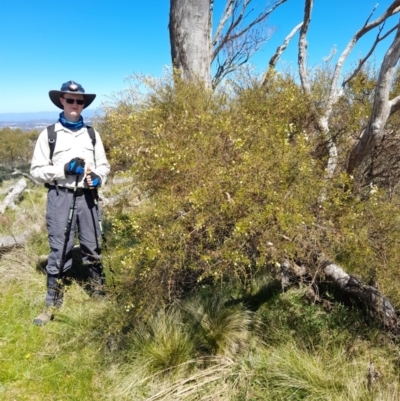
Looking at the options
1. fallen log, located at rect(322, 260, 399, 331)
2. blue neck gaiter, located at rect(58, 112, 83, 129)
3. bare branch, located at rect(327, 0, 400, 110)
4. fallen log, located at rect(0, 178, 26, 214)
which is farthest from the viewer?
fallen log, located at rect(0, 178, 26, 214)

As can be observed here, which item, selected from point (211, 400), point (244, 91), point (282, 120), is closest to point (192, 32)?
point (244, 91)

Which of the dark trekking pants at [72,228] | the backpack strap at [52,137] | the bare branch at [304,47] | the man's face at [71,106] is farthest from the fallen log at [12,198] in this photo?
the bare branch at [304,47]

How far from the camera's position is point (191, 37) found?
12.4 ft

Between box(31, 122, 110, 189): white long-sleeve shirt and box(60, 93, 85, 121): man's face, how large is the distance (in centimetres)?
14

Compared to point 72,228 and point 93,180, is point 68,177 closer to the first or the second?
point 93,180

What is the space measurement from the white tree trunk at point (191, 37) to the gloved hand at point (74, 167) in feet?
5.15

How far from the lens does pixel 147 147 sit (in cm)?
292

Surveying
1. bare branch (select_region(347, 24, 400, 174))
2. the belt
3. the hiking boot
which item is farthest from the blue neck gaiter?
bare branch (select_region(347, 24, 400, 174))

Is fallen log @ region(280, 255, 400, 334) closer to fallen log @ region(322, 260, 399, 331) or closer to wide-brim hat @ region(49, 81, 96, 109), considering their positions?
fallen log @ region(322, 260, 399, 331)

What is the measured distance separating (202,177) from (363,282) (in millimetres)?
2062

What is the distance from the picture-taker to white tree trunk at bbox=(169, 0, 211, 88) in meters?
3.72

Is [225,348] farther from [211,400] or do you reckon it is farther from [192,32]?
[192,32]

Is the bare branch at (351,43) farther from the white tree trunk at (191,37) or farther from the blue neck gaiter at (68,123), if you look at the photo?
the blue neck gaiter at (68,123)

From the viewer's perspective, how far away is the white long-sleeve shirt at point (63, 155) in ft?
11.6
